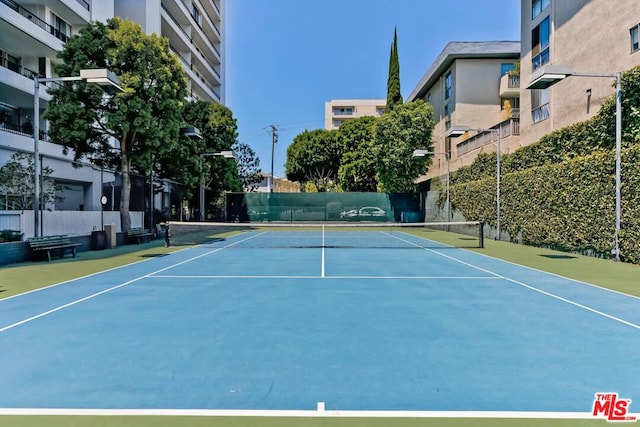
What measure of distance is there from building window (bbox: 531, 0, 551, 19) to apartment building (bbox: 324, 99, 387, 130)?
221 feet

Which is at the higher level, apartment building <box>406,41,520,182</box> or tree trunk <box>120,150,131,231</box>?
apartment building <box>406,41,520,182</box>

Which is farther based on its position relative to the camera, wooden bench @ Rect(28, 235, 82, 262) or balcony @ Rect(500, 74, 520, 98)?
balcony @ Rect(500, 74, 520, 98)

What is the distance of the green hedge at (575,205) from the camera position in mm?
12234

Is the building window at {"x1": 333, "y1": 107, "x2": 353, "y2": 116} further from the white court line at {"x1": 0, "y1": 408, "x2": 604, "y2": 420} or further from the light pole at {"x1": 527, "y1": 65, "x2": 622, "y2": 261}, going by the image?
the white court line at {"x1": 0, "y1": 408, "x2": 604, "y2": 420}

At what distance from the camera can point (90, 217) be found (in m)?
18.3

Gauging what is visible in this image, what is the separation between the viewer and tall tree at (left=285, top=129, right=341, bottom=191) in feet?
172

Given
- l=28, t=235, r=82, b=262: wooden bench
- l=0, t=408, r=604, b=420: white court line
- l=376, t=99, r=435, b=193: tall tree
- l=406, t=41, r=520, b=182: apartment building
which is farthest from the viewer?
l=406, t=41, r=520, b=182: apartment building

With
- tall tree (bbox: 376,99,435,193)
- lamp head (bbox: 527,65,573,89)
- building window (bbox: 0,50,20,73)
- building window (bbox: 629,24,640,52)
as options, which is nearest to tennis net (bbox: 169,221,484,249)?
tall tree (bbox: 376,99,435,193)

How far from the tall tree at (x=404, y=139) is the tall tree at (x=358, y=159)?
11644mm

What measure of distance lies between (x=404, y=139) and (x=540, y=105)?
1224cm

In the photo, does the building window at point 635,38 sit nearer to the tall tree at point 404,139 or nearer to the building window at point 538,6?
the building window at point 538,6

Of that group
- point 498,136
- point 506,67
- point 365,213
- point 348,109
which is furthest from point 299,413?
point 348,109

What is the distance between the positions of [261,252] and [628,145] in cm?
1260

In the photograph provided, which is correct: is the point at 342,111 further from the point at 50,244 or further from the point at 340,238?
the point at 50,244
